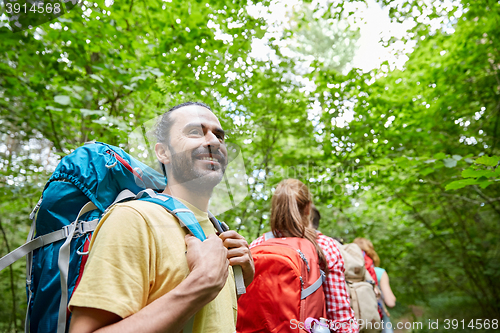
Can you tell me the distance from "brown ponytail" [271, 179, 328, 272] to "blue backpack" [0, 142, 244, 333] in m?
0.96

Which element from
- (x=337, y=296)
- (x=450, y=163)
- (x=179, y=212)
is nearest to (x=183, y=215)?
(x=179, y=212)

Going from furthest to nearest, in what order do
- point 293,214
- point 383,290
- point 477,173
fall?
1. point 383,290
2. point 293,214
3. point 477,173

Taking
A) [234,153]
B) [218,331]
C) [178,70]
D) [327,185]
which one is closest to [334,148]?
[327,185]

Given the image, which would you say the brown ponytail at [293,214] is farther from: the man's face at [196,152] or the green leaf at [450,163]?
the green leaf at [450,163]

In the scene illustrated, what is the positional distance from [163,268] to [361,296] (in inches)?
91.2

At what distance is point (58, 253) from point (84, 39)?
9.20 feet

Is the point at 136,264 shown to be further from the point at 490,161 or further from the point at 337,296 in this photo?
the point at 490,161

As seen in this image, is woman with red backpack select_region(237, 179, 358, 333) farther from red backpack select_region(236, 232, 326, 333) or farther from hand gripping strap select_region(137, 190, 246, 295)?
hand gripping strap select_region(137, 190, 246, 295)

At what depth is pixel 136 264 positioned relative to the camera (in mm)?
829

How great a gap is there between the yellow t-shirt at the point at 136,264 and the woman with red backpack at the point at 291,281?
773 millimetres

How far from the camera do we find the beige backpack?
255 centimetres

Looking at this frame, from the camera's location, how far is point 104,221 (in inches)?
35.4

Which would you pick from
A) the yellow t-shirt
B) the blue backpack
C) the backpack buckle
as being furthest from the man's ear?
the backpack buckle

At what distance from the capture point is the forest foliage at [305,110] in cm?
296
